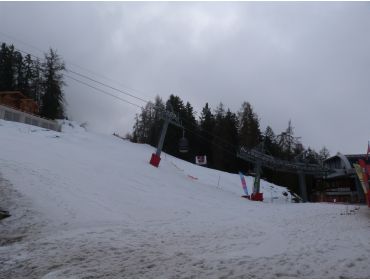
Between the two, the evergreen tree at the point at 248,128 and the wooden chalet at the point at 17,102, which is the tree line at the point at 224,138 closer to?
the evergreen tree at the point at 248,128

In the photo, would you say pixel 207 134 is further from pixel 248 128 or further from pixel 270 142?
pixel 270 142

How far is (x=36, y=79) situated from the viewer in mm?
78125

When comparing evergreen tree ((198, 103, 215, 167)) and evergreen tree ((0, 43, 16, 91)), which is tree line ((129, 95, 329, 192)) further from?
evergreen tree ((0, 43, 16, 91))

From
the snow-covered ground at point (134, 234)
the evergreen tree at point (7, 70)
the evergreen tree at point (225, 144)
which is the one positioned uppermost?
the evergreen tree at point (7, 70)

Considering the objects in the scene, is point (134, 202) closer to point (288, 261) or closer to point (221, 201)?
point (221, 201)

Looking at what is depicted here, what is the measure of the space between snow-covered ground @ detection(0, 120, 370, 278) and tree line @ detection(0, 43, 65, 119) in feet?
140

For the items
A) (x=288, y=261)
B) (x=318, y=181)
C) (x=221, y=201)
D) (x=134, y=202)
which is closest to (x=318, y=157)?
(x=318, y=181)

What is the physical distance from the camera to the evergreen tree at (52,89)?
63.2 m

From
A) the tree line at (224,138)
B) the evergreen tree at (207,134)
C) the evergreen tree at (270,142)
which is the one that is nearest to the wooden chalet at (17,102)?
the tree line at (224,138)

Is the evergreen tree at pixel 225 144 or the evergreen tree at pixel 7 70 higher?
the evergreen tree at pixel 7 70

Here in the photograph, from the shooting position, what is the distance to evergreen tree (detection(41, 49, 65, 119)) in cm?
6322

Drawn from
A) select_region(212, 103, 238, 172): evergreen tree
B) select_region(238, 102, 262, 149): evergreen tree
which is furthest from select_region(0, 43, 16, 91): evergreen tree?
select_region(238, 102, 262, 149): evergreen tree

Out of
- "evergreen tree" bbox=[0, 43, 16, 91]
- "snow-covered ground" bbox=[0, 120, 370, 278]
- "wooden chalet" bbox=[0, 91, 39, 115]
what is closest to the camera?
"snow-covered ground" bbox=[0, 120, 370, 278]

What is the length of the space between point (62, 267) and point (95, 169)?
57.6ft
